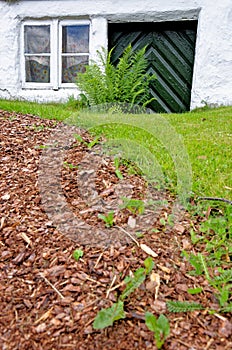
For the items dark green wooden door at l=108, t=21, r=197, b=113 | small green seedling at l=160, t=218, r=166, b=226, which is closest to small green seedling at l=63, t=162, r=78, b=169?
small green seedling at l=160, t=218, r=166, b=226

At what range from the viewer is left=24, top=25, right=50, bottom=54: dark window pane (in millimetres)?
7043

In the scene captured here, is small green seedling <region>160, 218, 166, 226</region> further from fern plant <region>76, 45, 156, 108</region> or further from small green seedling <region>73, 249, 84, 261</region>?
fern plant <region>76, 45, 156, 108</region>

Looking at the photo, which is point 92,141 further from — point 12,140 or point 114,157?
point 12,140

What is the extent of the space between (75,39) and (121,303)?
21.1ft

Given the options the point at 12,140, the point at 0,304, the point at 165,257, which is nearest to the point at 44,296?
the point at 0,304

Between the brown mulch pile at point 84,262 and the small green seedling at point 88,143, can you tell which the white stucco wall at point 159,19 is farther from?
the brown mulch pile at point 84,262

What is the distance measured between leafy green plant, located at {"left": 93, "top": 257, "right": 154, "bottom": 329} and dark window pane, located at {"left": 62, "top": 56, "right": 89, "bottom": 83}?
6.01 m

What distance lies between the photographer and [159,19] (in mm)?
6430

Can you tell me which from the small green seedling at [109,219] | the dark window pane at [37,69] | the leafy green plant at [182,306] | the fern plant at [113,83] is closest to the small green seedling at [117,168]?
the small green seedling at [109,219]

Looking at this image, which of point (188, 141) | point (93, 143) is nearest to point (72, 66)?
point (188, 141)

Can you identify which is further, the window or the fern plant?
the window

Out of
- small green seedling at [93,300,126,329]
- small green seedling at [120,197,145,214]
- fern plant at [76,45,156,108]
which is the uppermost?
fern plant at [76,45,156,108]

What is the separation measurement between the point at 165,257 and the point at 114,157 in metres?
1.11

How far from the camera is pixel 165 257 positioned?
1759 mm
